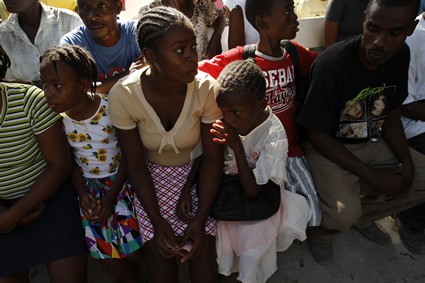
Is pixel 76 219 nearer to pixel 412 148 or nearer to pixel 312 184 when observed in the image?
pixel 312 184

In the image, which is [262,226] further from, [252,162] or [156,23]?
[156,23]

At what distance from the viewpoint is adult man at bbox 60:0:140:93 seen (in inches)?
91.3

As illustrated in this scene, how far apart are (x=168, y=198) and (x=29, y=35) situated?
1.91 metres

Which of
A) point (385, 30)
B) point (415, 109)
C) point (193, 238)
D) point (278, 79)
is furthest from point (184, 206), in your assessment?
point (415, 109)

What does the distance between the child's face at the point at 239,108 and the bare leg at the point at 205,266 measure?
64cm

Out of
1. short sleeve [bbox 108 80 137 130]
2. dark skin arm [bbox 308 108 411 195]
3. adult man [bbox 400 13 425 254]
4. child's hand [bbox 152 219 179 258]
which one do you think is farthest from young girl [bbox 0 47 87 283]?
adult man [bbox 400 13 425 254]

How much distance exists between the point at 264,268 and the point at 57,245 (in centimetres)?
111

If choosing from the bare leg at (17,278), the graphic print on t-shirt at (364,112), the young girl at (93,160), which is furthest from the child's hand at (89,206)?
the graphic print on t-shirt at (364,112)

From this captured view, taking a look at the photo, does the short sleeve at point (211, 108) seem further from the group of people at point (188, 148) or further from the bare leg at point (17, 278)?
the bare leg at point (17, 278)

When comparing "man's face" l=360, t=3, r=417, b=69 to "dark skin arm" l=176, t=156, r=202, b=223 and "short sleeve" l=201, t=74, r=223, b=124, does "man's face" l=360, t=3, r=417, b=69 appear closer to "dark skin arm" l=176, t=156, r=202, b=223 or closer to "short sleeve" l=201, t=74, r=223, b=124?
"short sleeve" l=201, t=74, r=223, b=124

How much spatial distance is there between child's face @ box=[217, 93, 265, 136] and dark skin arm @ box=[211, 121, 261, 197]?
5 centimetres

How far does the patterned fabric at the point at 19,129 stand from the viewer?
1846 millimetres

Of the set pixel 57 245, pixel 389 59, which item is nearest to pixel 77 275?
pixel 57 245

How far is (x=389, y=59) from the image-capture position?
7.24 feet
